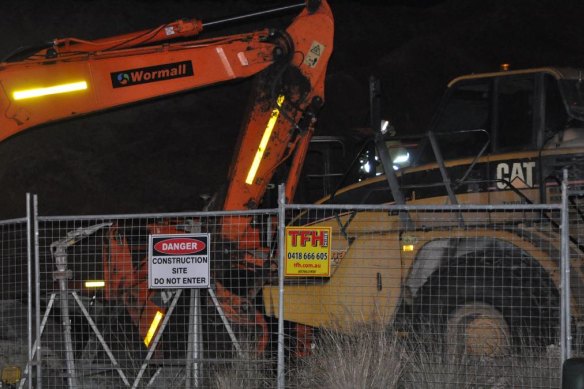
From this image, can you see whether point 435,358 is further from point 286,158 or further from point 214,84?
point 214,84

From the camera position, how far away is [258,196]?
1074 cm

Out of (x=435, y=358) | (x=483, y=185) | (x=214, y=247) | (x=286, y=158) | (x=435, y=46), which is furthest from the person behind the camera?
(x=435, y=46)

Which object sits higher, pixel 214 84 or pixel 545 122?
pixel 214 84

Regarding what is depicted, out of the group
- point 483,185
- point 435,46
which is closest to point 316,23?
point 483,185

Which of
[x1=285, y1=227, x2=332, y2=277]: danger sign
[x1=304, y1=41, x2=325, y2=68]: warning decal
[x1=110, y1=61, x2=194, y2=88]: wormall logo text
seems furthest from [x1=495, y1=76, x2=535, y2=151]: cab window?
[x1=110, y1=61, x2=194, y2=88]: wormall logo text

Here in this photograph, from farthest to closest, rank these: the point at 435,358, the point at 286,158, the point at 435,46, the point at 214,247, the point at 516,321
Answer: the point at 435,46, the point at 286,158, the point at 214,247, the point at 516,321, the point at 435,358

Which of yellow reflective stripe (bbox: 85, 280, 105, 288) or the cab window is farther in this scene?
yellow reflective stripe (bbox: 85, 280, 105, 288)

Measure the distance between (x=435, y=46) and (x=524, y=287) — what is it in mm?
17887

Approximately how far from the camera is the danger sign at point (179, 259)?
8273mm

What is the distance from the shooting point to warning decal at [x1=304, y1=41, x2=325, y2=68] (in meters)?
10.6

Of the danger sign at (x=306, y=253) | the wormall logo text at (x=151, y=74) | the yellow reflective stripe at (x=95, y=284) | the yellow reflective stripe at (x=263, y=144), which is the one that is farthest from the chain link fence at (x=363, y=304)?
the wormall logo text at (x=151, y=74)

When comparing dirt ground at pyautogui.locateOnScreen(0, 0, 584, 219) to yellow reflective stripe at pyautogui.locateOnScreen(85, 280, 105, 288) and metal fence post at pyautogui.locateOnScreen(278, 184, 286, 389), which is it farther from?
metal fence post at pyautogui.locateOnScreen(278, 184, 286, 389)

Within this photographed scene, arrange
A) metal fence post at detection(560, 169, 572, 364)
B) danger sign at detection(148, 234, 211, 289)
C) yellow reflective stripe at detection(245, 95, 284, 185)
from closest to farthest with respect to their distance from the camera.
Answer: metal fence post at detection(560, 169, 572, 364)
danger sign at detection(148, 234, 211, 289)
yellow reflective stripe at detection(245, 95, 284, 185)

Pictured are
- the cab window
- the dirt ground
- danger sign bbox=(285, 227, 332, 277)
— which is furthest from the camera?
the dirt ground
